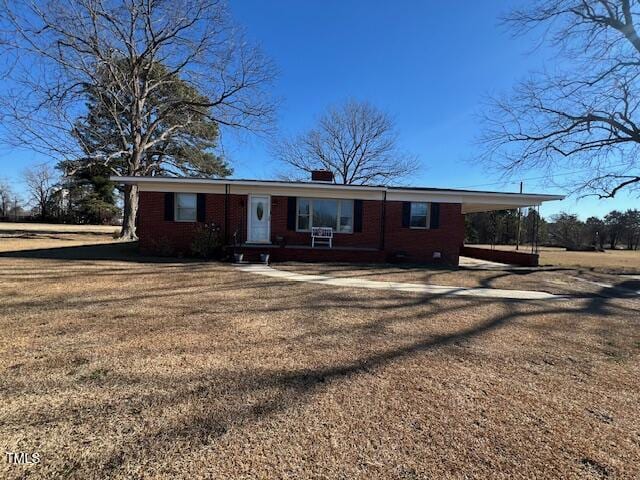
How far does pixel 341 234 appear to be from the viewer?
13453mm

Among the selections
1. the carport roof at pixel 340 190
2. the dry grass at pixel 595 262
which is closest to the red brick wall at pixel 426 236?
the carport roof at pixel 340 190

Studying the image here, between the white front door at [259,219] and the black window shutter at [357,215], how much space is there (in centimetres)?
339

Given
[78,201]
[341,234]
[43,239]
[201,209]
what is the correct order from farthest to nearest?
[78,201] → [43,239] → [341,234] → [201,209]

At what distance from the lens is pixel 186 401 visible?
2.62 meters

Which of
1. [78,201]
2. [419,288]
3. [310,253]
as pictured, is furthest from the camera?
[78,201]

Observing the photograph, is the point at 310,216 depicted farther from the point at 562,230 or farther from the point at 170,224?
the point at 562,230

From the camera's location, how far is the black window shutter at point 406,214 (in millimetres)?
13445

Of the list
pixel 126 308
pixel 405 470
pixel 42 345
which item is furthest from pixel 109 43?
pixel 405 470

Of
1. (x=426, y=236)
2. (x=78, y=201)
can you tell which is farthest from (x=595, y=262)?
(x=78, y=201)

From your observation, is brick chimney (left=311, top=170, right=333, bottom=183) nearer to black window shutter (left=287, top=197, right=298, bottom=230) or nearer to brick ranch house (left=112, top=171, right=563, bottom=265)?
brick ranch house (left=112, top=171, right=563, bottom=265)

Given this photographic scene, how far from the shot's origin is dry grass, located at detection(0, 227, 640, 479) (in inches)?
80.0

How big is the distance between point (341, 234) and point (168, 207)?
22.1 ft

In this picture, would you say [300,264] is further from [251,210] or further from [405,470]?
[405,470]

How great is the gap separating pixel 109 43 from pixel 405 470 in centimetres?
2255
